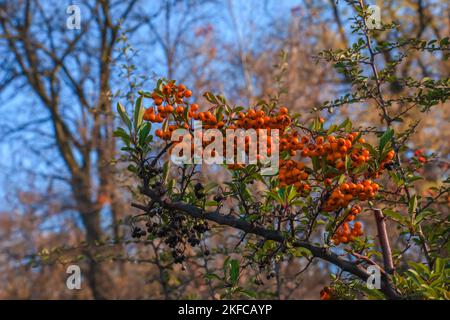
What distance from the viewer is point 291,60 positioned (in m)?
10.9

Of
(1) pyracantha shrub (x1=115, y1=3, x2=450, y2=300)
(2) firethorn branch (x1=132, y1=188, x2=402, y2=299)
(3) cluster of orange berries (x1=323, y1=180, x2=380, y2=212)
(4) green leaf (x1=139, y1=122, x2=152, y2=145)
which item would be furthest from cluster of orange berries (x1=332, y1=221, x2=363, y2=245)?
(4) green leaf (x1=139, y1=122, x2=152, y2=145)

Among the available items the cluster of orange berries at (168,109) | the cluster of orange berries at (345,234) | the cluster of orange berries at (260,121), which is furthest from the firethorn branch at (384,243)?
the cluster of orange berries at (168,109)

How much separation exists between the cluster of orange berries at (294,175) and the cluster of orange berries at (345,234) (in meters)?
0.26

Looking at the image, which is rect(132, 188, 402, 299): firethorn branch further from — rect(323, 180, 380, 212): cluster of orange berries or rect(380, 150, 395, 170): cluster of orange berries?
rect(380, 150, 395, 170): cluster of orange berries

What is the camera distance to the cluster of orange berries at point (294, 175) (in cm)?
220

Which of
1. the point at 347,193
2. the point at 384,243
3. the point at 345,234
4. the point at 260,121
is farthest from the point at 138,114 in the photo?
the point at 384,243

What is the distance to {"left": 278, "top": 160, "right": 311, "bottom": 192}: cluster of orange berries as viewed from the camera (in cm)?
220

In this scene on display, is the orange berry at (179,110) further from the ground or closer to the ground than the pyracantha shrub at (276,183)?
further from the ground

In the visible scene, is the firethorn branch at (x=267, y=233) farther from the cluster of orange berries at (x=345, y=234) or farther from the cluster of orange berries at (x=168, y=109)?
the cluster of orange berries at (x=168, y=109)

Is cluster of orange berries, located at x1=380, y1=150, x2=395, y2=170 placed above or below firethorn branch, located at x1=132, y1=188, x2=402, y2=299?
above

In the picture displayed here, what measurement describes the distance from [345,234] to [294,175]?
38cm

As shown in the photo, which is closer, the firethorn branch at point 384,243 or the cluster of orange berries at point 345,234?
the cluster of orange berries at point 345,234

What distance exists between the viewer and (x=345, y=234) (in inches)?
91.8

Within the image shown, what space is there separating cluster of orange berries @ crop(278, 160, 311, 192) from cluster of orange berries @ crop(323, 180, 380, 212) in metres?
0.13
